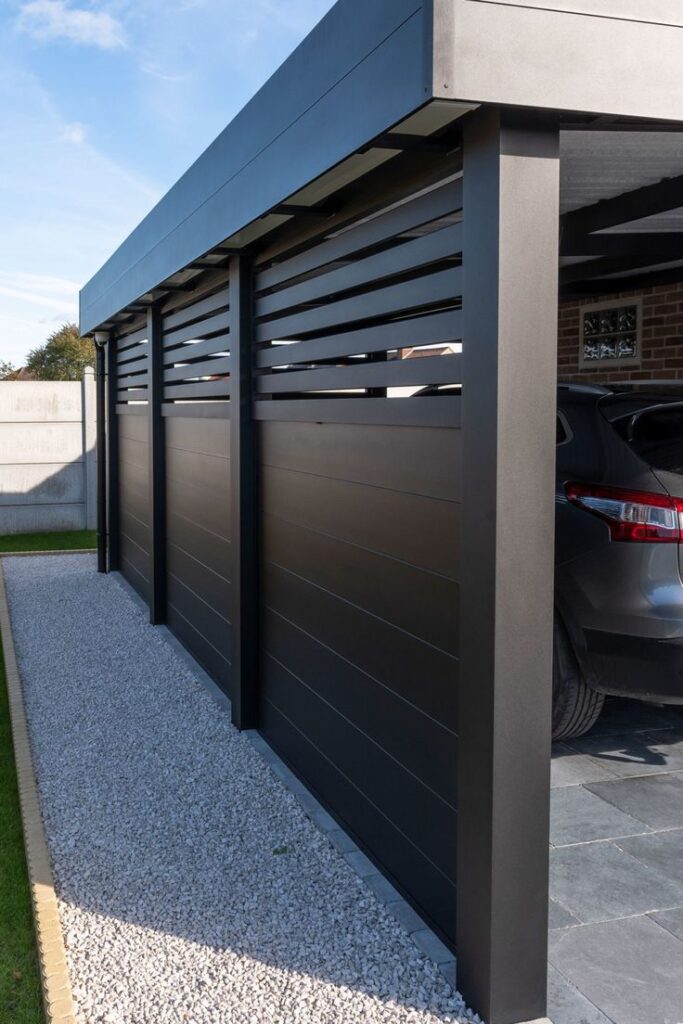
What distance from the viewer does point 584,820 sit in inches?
163

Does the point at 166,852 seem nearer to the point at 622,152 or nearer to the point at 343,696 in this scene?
the point at 343,696

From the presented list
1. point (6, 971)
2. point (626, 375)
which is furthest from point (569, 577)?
point (626, 375)

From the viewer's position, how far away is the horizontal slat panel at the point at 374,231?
123 inches

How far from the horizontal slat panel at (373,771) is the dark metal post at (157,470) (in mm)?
3130

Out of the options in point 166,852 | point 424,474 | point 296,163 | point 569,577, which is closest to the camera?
point 424,474

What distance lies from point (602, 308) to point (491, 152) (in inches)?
227

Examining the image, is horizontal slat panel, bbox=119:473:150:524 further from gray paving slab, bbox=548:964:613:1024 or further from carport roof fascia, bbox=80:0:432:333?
gray paving slab, bbox=548:964:613:1024

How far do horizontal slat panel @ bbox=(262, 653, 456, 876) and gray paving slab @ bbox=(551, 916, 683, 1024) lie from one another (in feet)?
1.55

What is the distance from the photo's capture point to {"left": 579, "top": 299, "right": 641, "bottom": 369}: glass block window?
25.4 feet

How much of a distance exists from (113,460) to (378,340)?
7883 mm

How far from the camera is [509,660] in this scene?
2766 mm

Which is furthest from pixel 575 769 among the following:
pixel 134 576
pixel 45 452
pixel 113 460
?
pixel 45 452

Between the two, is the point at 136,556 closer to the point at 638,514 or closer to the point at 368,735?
the point at 368,735

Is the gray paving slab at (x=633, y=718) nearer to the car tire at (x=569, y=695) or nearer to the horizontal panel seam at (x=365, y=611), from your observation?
the car tire at (x=569, y=695)
